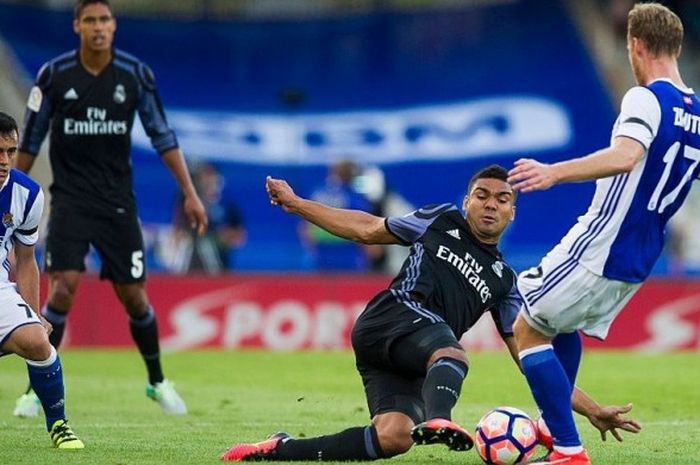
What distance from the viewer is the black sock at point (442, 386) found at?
6.92 metres

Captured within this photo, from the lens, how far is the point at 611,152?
6711 mm

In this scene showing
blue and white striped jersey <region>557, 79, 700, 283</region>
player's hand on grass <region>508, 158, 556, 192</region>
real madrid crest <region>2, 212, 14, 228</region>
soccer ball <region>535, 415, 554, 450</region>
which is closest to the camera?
player's hand on grass <region>508, 158, 556, 192</region>

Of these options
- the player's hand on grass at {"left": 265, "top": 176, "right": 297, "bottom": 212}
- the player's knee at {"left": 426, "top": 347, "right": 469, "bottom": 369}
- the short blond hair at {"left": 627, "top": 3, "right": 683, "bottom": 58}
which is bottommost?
the player's knee at {"left": 426, "top": 347, "right": 469, "bottom": 369}

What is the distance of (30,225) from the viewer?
823 centimetres

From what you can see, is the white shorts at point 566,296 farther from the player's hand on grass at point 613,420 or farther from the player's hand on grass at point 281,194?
the player's hand on grass at point 281,194

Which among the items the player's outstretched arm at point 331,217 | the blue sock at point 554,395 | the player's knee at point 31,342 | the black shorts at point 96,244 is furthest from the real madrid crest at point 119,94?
the blue sock at point 554,395

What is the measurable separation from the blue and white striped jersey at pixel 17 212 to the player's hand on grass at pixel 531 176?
298cm

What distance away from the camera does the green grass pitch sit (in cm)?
805

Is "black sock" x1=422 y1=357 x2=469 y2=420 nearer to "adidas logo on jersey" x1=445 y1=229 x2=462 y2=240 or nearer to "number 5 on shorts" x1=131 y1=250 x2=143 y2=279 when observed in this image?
"adidas logo on jersey" x1=445 y1=229 x2=462 y2=240

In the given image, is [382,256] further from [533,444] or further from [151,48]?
[533,444]

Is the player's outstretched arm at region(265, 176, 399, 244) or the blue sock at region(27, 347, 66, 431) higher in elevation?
the player's outstretched arm at region(265, 176, 399, 244)

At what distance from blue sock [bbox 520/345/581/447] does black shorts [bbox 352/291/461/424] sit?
0.45 m

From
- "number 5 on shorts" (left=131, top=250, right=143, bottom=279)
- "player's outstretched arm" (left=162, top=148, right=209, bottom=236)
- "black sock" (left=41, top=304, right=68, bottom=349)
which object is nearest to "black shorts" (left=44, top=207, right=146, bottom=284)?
"number 5 on shorts" (left=131, top=250, right=143, bottom=279)

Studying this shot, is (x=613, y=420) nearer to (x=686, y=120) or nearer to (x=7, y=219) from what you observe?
(x=686, y=120)
